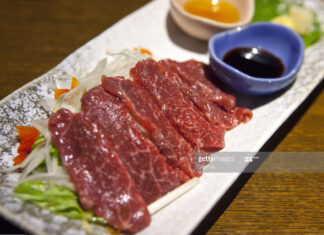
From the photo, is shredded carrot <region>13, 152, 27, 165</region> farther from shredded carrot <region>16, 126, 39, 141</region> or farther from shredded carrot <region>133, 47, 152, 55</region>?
shredded carrot <region>133, 47, 152, 55</region>

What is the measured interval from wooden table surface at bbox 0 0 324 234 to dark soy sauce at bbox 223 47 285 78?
74 cm

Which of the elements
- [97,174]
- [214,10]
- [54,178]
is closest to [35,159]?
[54,178]

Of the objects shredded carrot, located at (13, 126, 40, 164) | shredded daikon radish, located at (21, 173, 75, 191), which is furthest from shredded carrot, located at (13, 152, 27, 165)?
shredded daikon radish, located at (21, 173, 75, 191)

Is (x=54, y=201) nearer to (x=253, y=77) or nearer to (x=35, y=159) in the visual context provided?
(x=35, y=159)

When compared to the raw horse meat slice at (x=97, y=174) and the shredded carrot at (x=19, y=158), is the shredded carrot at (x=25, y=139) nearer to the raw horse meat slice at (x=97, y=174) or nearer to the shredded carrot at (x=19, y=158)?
the shredded carrot at (x=19, y=158)

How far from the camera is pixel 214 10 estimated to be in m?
5.15

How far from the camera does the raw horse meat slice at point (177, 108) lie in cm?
331

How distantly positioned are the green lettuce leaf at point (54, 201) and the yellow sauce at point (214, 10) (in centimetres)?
375

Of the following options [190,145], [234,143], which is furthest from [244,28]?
[190,145]

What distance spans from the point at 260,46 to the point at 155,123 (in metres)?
2.61

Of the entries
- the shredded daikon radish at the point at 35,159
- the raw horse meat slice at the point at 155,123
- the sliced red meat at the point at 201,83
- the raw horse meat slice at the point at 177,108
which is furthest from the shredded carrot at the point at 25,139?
the sliced red meat at the point at 201,83

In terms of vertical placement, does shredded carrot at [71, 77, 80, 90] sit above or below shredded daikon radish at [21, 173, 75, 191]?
above

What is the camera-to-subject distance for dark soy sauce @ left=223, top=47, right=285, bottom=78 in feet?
13.7

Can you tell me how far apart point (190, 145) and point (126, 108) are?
0.85 metres
